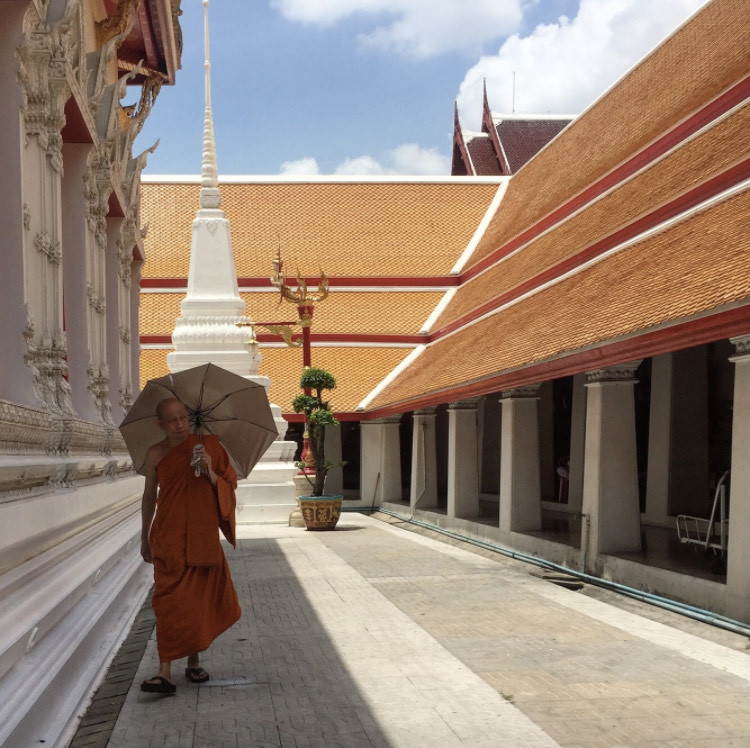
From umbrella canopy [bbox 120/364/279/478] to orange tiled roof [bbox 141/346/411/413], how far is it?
16.9m

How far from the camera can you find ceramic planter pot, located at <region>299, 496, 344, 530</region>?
17641 millimetres

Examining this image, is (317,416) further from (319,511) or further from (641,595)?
(641,595)

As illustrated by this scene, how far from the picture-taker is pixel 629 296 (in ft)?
32.4

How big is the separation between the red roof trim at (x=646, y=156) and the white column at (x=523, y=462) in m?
3.71

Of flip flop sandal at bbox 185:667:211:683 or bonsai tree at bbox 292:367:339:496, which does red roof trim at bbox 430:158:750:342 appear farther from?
flip flop sandal at bbox 185:667:211:683

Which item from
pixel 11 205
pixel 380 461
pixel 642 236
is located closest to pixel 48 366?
pixel 11 205

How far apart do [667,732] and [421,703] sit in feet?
3.88

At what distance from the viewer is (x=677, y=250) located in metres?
10.0

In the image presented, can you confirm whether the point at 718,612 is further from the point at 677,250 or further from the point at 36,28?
the point at 36,28

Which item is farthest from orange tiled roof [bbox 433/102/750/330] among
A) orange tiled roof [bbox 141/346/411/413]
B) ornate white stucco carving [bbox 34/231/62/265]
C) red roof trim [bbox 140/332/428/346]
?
ornate white stucco carving [bbox 34/231/62/265]

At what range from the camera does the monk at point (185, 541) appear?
5.32m

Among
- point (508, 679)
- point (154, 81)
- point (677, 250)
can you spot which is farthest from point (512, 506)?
point (508, 679)

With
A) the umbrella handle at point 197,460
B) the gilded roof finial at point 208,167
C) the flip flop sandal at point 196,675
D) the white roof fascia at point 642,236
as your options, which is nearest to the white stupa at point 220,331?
the gilded roof finial at point 208,167

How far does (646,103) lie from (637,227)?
517cm
